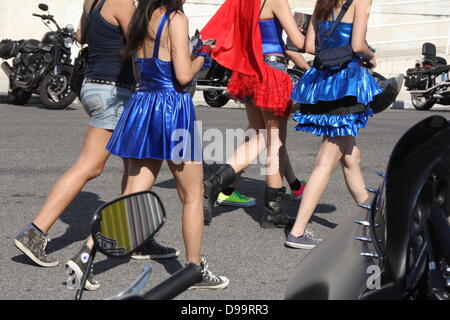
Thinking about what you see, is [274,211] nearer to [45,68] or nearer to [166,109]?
[166,109]

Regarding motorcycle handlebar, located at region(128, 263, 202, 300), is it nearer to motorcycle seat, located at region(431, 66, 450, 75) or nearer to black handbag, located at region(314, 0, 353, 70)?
black handbag, located at region(314, 0, 353, 70)

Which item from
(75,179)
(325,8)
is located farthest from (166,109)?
(325,8)

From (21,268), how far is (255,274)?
1.33 meters

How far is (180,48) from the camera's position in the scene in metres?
4.16

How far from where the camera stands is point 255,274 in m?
4.87

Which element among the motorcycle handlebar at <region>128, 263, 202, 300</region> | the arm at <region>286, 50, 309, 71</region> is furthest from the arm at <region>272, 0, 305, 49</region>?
the motorcycle handlebar at <region>128, 263, 202, 300</region>

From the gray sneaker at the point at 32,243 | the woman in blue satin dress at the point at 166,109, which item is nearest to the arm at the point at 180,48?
the woman in blue satin dress at the point at 166,109

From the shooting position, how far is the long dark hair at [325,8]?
17.1 ft

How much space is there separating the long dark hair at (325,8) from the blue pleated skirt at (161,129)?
1.33 meters

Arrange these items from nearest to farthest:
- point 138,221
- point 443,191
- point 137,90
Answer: point 138,221 → point 443,191 → point 137,90

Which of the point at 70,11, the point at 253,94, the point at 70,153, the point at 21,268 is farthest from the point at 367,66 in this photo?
the point at 70,11

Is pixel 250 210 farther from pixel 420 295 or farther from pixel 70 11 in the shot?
pixel 70 11

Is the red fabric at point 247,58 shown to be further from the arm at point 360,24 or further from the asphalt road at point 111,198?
the asphalt road at point 111,198

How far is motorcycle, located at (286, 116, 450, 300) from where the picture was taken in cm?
203
